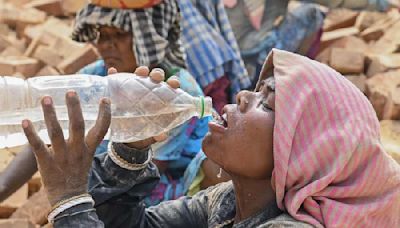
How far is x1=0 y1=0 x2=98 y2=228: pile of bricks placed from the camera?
12.8 feet

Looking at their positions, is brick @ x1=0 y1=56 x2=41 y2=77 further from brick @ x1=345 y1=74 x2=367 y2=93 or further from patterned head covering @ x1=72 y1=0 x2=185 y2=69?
brick @ x1=345 y1=74 x2=367 y2=93

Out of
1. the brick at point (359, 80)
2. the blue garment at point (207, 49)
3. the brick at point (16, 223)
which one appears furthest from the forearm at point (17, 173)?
the brick at point (359, 80)

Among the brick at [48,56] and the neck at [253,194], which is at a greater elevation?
the neck at [253,194]

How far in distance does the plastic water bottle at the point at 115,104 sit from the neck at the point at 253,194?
1.09 ft

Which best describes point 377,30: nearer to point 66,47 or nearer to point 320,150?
point 66,47

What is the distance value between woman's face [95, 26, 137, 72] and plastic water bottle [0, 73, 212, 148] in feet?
3.12

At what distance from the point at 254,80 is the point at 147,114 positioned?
258 cm

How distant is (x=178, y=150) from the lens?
3.41 m

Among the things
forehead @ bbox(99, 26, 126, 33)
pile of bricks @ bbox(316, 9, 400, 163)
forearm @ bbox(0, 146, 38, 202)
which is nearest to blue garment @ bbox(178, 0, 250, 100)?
forehead @ bbox(99, 26, 126, 33)

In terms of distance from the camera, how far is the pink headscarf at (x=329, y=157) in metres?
1.93

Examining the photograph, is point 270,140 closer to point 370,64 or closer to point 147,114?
point 147,114

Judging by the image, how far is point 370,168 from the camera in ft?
6.33

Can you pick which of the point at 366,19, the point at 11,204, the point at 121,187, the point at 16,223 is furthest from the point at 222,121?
the point at 366,19

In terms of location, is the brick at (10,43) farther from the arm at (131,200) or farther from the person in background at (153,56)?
the arm at (131,200)
